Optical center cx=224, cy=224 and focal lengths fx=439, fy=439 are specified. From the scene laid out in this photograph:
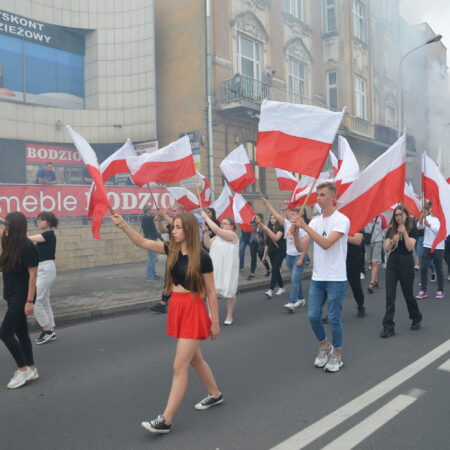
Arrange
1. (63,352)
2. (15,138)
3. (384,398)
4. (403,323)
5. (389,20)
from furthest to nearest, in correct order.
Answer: (389,20) < (15,138) < (403,323) < (63,352) < (384,398)

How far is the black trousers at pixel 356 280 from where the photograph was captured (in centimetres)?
638

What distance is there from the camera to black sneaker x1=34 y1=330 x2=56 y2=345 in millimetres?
5348

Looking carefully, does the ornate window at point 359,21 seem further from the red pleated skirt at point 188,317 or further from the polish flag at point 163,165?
the red pleated skirt at point 188,317

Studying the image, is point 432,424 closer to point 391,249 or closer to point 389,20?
point 391,249

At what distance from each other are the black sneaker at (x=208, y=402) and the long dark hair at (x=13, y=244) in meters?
2.10

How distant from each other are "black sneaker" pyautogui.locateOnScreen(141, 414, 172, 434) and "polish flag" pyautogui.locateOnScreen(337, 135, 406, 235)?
286 centimetres

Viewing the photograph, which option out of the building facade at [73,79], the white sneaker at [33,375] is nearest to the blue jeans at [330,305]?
the white sneaker at [33,375]

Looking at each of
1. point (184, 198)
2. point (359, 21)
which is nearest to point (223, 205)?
point (184, 198)

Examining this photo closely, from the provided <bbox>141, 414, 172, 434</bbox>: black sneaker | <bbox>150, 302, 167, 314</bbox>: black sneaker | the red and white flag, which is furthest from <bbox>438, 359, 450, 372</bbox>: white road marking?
<bbox>150, 302, 167, 314</bbox>: black sneaker

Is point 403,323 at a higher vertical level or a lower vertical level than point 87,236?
lower

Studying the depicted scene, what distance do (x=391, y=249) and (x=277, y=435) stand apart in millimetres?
3157

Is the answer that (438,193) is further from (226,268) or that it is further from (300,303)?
(226,268)

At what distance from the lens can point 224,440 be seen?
289 cm

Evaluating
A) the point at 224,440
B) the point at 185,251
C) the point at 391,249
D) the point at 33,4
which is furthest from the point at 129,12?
the point at 224,440
